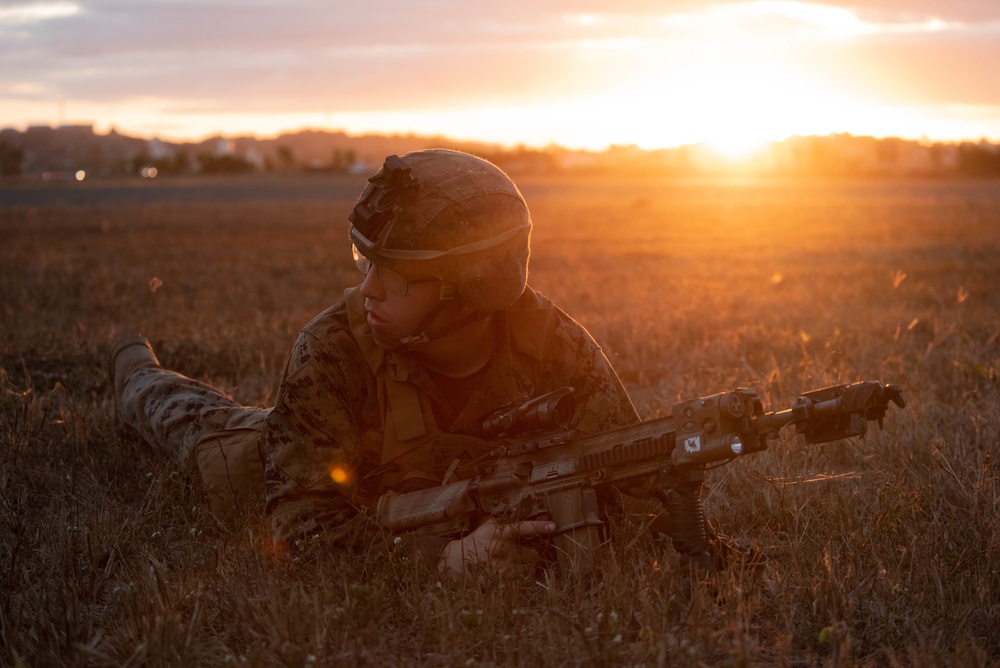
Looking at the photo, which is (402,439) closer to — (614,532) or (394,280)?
(394,280)

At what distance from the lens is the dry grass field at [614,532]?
3.39 meters

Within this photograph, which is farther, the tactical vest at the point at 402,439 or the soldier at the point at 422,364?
the tactical vest at the point at 402,439

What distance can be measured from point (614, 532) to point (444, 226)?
143cm

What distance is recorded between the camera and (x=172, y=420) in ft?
18.7

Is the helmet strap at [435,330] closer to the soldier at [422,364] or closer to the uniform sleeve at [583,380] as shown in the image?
the soldier at [422,364]

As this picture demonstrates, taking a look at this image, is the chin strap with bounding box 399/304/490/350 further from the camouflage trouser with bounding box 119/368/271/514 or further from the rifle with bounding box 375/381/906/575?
the camouflage trouser with bounding box 119/368/271/514

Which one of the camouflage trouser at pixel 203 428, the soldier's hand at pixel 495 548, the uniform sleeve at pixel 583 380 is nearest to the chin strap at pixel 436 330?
the uniform sleeve at pixel 583 380

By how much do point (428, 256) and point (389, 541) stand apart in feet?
3.88

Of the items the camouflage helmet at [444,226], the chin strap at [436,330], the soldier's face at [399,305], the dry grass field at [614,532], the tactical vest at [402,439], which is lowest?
the dry grass field at [614,532]

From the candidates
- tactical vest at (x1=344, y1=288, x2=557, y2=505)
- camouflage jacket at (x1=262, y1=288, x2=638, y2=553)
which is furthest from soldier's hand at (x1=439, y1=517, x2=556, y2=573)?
tactical vest at (x1=344, y1=288, x2=557, y2=505)

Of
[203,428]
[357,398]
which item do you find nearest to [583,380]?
[357,398]

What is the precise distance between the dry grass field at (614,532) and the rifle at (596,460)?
0.71ft

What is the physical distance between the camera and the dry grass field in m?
3.39

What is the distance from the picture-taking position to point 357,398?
4410 millimetres
